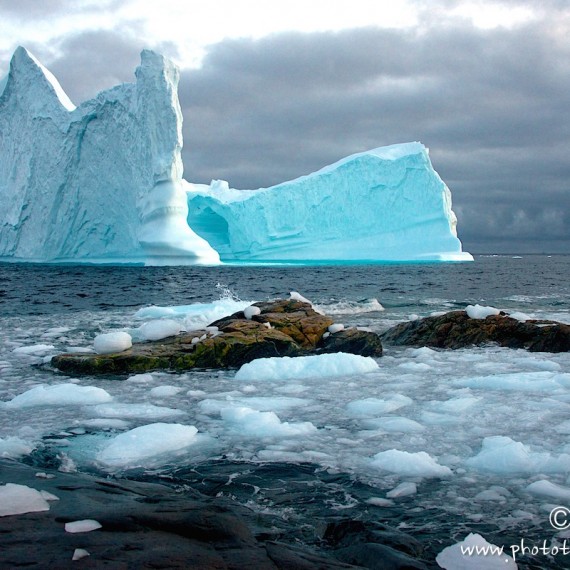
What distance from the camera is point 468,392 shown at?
17.4 ft

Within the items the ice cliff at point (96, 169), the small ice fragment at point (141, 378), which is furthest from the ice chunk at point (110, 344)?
the ice cliff at point (96, 169)

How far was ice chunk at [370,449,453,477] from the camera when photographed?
328cm

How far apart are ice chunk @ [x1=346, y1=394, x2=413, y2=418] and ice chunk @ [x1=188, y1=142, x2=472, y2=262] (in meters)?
34.9

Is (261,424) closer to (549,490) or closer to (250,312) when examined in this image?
(549,490)

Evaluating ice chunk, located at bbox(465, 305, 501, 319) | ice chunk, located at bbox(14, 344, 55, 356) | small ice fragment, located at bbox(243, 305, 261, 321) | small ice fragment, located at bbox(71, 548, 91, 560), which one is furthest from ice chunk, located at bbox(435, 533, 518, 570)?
ice chunk, located at bbox(465, 305, 501, 319)

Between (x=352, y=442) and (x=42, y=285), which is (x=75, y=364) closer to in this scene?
(x=352, y=442)

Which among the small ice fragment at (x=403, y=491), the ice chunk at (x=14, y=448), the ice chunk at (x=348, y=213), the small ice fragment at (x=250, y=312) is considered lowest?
the ice chunk at (x=14, y=448)

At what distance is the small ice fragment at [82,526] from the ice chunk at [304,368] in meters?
3.95

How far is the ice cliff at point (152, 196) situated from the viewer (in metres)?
31.1

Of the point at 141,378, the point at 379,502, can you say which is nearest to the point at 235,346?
the point at 141,378

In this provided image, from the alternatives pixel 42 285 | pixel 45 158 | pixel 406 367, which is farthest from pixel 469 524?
pixel 45 158

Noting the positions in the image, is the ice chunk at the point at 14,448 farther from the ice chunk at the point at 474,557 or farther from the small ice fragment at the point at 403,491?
the ice chunk at the point at 474,557

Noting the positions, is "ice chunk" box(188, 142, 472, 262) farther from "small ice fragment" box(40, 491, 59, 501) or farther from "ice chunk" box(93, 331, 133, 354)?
"small ice fragment" box(40, 491, 59, 501)

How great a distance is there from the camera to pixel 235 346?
7.40 meters
